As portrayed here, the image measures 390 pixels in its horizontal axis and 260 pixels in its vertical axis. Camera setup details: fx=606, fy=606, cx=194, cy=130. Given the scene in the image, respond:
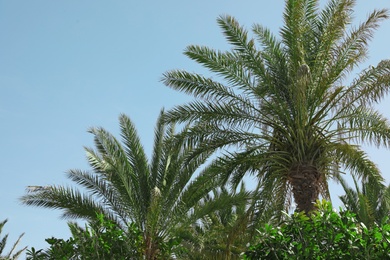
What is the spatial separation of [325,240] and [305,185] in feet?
16.8

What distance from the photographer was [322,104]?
13.1 metres

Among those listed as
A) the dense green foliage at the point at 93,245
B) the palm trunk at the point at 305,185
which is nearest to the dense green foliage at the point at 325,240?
the dense green foliage at the point at 93,245

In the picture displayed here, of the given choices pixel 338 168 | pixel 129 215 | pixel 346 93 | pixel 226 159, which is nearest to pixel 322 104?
pixel 346 93

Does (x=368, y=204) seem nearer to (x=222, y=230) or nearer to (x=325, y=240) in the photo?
(x=222, y=230)

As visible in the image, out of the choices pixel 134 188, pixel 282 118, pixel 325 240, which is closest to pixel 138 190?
pixel 134 188

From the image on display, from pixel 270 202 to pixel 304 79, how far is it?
2943mm

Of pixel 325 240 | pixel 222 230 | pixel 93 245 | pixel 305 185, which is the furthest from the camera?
pixel 222 230

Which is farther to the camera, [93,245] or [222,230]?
[222,230]

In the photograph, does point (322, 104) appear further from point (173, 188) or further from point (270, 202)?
point (173, 188)

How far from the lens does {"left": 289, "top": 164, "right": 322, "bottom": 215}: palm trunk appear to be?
12.4 m

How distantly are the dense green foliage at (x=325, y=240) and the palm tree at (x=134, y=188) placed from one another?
24.6 ft

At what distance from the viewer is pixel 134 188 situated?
628 inches

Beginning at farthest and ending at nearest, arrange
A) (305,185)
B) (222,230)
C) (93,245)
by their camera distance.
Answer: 1. (222,230)
2. (305,185)
3. (93,245)

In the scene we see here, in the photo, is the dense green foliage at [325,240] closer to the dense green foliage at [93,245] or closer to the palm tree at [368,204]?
the dense green foliage at [93,245]
